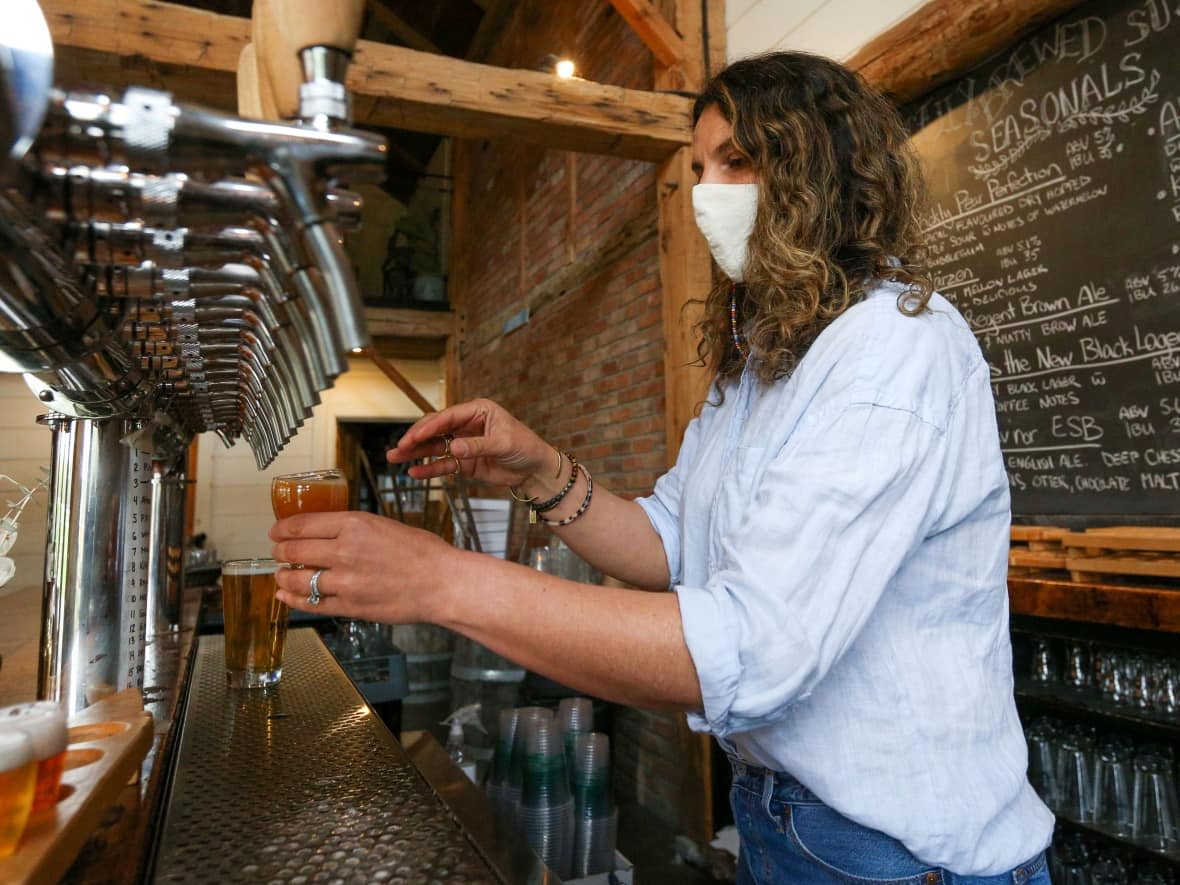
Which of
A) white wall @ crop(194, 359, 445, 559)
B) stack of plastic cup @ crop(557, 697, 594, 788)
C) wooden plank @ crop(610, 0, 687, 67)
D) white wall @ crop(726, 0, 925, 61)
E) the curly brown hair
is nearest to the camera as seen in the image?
the curly brown hair

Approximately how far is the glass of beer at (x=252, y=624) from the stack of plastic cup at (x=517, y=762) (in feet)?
2.45

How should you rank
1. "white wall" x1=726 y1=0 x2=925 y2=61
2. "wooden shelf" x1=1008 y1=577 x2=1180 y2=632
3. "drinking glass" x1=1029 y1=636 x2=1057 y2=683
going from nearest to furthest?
"wooden shelf" x1=1008 y1=577 x2=1180 y2=632 < "drinking glass" x1=1029 y1=636 x2=1057 y2=683 < "white wall" x1=726 y1=0 x2=925 y2=61

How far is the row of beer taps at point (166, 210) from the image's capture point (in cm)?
47

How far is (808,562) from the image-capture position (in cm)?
73

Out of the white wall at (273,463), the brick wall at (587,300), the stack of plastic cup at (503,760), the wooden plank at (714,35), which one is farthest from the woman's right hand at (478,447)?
the white wall at (273,463)

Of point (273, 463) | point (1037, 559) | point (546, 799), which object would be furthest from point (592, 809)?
point (273, 463)

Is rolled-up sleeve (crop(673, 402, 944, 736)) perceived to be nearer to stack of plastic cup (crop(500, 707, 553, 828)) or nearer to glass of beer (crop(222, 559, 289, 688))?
glass of beer (crop(222, 559, 289, 688))

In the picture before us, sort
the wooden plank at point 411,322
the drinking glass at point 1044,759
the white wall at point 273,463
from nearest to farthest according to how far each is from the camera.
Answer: the drinking glass at point 1044,759 < the wooden plank at point 411,322 < the white wall at point 273,463

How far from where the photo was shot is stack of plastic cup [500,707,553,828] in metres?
1.90

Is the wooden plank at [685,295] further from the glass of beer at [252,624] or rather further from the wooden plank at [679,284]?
the glass of beer at [252,624]

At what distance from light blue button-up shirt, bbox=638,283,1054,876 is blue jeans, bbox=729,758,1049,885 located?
23mm

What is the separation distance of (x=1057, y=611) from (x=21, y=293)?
6.60 feet

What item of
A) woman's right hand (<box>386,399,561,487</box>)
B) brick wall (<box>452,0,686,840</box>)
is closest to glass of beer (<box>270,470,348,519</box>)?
woman's right hand (<box>386,399,561,487</box>)

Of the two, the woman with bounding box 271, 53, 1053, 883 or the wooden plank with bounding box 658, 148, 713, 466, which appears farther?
the wooden plank with bounding box 658, 148, 713, 466
